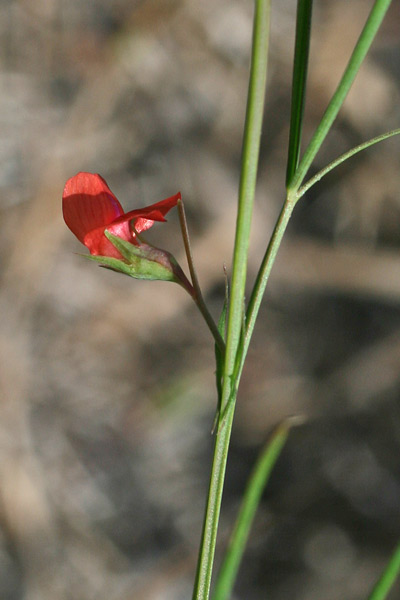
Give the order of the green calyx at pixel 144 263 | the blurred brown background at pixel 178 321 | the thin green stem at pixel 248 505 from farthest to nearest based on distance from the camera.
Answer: the blurred brown background at pixel 178 321, the thin green stem at pixel 248 505, the green calyx at pixel 144 263

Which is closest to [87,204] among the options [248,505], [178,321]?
[248,505]

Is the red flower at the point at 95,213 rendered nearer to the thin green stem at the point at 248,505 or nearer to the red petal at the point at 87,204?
the red petal at the point at 87,204

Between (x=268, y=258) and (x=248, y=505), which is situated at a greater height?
(x=268, y=258)

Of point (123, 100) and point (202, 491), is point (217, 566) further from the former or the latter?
point (123, 100)

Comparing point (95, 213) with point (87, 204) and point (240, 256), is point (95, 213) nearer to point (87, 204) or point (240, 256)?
point (87, 204)

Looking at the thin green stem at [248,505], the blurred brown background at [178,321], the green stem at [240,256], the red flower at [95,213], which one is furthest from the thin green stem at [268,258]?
the blurred brown background at [178,321]

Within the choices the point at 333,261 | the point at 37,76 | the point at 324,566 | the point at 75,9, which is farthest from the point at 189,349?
the point at 75,9

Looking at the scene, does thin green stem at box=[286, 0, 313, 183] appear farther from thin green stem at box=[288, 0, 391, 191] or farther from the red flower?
the red flower
